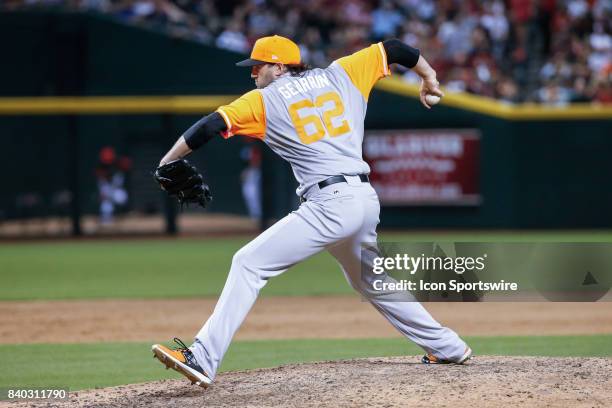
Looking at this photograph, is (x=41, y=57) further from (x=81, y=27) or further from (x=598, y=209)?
(x=598, y=209)

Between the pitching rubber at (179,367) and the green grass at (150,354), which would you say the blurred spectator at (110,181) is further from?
the pitching rubber at (179,367)

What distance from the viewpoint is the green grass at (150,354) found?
22.1ft

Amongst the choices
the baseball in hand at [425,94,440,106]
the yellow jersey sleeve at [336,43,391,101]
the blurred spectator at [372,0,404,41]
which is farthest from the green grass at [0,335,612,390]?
the blurred spectator at [372,0,404,41]

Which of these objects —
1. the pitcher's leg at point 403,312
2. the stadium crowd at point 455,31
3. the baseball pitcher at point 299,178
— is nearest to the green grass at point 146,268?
the stadium crowd at point 455,31

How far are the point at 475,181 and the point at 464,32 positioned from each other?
9.64 ft

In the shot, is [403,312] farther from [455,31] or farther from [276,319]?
[455,31]

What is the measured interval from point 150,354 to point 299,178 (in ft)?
8.85

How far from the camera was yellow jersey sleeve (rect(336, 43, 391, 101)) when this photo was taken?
18.9 feet

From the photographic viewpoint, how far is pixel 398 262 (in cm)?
582

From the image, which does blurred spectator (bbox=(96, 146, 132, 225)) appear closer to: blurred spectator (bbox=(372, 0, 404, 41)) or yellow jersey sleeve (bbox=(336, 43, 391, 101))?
blurred spectator (bbox=(372, 0, 404, 41))

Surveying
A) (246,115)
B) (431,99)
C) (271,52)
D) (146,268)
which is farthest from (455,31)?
(246,115)

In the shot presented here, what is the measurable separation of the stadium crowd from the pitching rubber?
43.0ft

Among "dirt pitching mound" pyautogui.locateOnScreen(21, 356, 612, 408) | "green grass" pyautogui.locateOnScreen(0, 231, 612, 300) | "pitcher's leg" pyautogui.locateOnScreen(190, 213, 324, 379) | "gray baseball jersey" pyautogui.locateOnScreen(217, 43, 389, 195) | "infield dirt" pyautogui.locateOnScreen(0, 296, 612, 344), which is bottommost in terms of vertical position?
"green grass" pyautogui.locateOnScreen(0, 231, 612, 300)

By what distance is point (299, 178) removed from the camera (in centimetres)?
561
